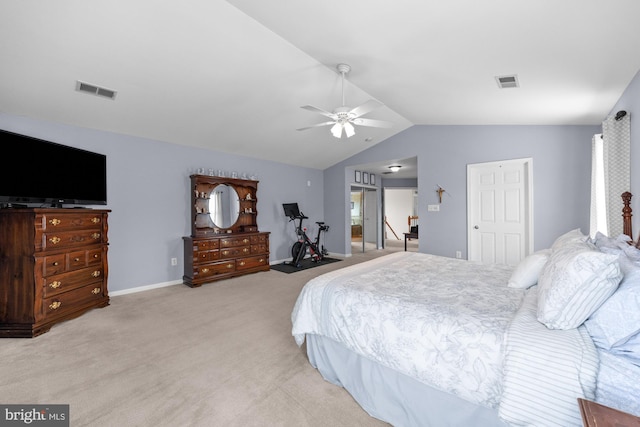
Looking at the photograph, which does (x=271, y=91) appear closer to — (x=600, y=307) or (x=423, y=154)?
(x=423, y=154)

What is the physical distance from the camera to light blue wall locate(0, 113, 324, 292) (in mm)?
3734

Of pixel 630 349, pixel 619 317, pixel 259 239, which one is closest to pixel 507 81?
pixel 619 317

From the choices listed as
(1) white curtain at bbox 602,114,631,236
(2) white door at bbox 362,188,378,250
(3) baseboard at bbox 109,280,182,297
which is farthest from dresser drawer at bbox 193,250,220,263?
(1) white curtain at bbox 602,114,631,236

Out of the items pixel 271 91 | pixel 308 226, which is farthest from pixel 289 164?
pixel 271 91

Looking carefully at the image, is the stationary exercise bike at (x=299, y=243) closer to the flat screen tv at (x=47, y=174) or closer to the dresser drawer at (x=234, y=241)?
the dresser drawer at (x=234, y=241)

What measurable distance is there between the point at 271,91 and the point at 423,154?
3.25 meters

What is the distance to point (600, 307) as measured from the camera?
124cm

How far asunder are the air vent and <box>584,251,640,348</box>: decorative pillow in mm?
2308

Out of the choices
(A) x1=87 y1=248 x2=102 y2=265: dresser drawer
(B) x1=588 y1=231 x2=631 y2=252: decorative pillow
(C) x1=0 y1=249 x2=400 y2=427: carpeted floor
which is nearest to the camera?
(C) x1=0 y1=249 x2=400 y2=427: carpeted floor

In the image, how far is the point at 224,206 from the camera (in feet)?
17.1

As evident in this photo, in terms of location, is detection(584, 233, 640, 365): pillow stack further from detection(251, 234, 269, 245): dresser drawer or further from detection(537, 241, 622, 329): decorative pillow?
detection(251, 234, 269, 245): dresser drawer

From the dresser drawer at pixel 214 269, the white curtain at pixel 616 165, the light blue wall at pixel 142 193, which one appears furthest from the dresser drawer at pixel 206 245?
the white curtain at pixel 616 165

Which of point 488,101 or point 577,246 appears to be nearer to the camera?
point 577,246

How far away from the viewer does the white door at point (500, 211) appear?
14.9ft
